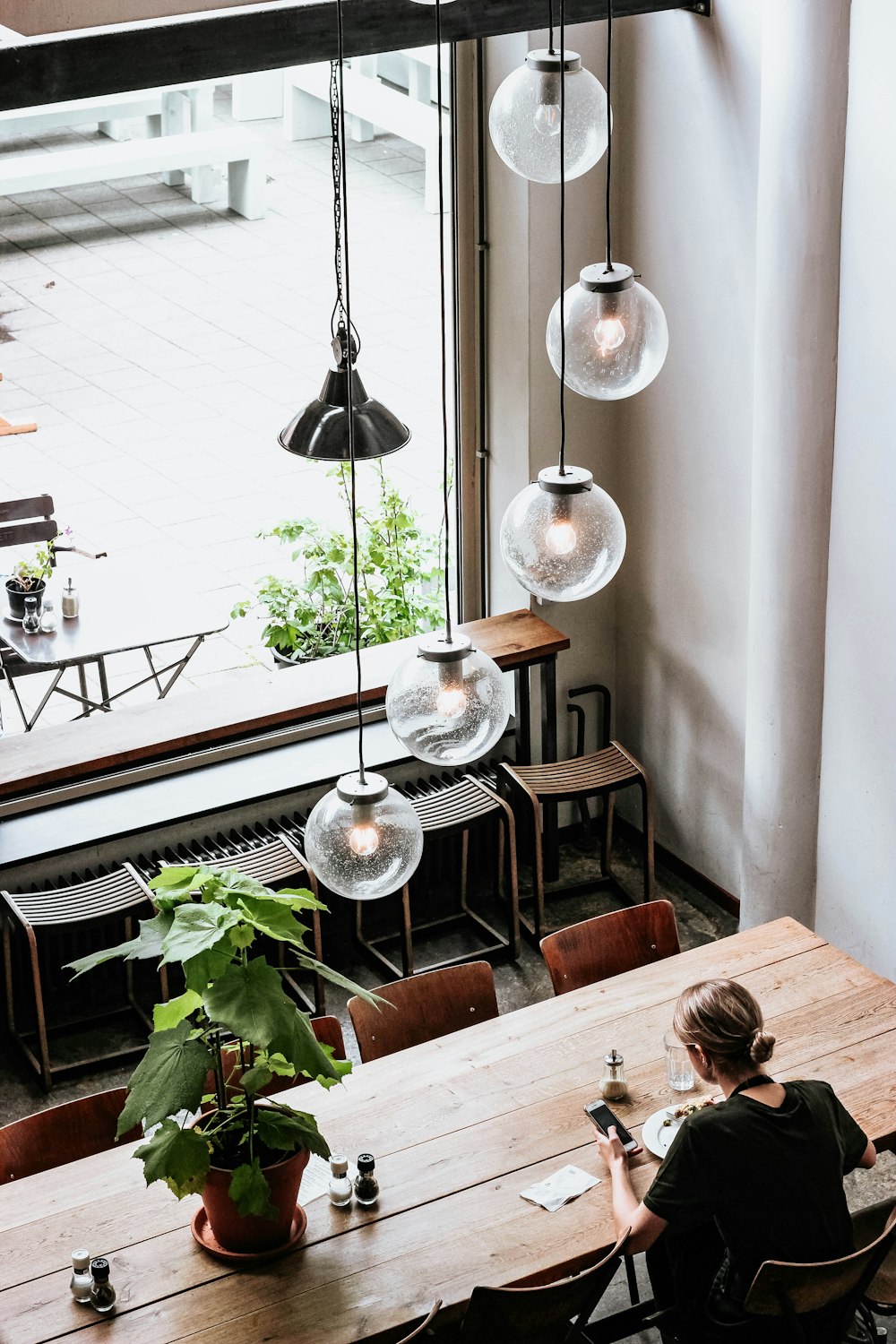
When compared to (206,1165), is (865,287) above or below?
above

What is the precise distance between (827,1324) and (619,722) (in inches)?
141

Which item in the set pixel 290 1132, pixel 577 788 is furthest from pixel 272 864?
pixel 290 1132

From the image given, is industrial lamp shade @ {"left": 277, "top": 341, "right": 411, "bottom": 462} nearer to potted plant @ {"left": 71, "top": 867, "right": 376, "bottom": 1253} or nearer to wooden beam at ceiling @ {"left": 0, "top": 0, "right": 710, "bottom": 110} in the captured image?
potted plant @ {"left": 71, "top": 867, "right": 376, "bottom": 1253}

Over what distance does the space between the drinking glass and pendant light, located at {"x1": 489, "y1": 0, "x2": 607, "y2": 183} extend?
222cm

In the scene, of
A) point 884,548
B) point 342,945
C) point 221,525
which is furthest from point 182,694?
point 884,548

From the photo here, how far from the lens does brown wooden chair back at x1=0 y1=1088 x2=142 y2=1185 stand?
A: 4230mm

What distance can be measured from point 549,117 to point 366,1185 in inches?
99.3

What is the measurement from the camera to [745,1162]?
3.61 m

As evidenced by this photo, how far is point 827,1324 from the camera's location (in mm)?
3861

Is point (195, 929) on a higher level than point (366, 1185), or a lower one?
higher

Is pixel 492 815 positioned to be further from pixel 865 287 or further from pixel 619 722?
pixel 865 287

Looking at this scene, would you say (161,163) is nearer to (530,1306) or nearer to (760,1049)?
(760,1049)

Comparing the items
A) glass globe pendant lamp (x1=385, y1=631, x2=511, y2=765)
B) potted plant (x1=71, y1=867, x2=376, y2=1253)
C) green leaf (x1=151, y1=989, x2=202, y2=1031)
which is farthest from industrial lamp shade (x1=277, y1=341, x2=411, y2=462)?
green leaf (x1=151, y1=989, x2=202, y2=1031)

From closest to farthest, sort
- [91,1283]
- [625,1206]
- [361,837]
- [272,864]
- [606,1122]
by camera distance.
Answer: [361,837]
[91,1283]
[625,1206]
[606,1122]
[272,864]
